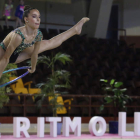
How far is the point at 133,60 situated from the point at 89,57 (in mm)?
2026

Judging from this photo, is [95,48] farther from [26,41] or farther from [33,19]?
[33,19]

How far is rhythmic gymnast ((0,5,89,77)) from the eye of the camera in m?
4.28

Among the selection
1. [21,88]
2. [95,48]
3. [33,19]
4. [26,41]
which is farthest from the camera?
[95,48]

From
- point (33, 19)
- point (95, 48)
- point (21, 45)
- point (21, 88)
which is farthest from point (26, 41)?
point (95, 48)

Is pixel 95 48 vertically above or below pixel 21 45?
above

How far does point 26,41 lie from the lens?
4.42m

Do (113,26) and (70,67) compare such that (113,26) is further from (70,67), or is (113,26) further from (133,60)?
(70,67)

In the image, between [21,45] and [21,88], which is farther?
[21,88]

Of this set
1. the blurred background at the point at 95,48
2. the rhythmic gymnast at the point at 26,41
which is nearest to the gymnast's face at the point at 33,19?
the rhythmic gymnast at the point at 26,41

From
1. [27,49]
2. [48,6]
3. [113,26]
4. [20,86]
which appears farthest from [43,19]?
[27,49]

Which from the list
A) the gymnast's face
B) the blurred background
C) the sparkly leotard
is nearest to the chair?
the blurred background

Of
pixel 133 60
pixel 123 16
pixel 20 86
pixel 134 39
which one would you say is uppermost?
pixel 123 16

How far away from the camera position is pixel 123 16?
18.7m

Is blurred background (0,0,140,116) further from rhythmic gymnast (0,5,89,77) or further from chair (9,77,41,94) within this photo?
rhythmic gymnast (0,5,89,77)
